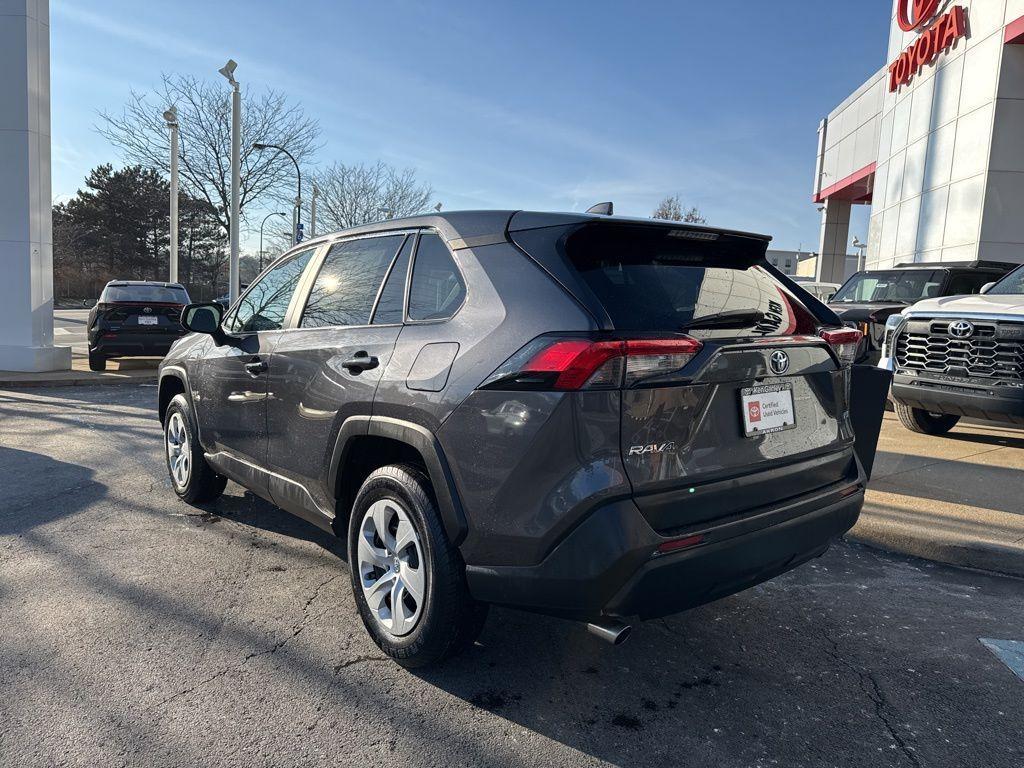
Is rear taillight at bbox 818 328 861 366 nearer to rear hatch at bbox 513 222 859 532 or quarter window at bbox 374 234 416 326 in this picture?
rear hatch at bbox 513 222 859 532

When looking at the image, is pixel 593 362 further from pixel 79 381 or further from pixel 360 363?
pixel 79 381

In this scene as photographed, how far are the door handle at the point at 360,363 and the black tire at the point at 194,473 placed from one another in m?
2.03

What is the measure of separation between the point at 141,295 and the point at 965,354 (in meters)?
12.0

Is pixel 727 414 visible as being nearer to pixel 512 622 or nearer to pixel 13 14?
pixel 512 622

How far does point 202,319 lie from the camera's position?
4.31 m

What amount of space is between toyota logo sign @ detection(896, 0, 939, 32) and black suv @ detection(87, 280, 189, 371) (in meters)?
19.1

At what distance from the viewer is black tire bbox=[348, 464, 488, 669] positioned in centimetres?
264

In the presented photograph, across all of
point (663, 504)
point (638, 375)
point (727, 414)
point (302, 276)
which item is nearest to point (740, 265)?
point (727, 414)

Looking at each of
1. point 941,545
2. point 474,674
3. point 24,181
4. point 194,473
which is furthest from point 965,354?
point 24,181

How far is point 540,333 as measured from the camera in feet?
7.93

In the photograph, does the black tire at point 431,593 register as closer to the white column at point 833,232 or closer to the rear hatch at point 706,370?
the rear hatch at point 706,370

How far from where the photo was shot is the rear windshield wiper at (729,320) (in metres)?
2.59

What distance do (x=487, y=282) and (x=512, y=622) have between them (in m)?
1.62

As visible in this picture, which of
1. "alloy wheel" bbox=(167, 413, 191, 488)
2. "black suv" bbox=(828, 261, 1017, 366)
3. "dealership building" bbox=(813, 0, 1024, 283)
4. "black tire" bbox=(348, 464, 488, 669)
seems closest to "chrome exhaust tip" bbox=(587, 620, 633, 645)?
"black tire" bbox=(348, 464, 488, 669)
